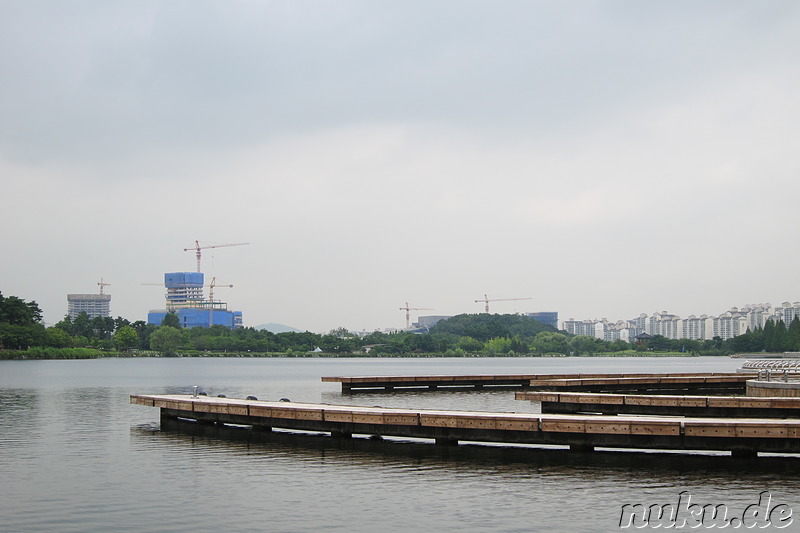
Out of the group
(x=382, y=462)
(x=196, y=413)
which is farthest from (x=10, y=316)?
(x=382, y=462)

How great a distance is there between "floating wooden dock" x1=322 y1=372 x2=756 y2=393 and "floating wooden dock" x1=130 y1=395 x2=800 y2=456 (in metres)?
26.6

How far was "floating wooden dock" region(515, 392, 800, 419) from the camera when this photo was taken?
3578 cm

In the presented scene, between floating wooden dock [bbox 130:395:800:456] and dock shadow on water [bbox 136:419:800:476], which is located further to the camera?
floating wooden dock [bbox 130:395:800:456]

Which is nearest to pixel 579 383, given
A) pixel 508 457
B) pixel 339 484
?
pixel 508 457

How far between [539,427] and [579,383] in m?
30.4

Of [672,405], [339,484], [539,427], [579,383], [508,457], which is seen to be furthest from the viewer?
[579,383]

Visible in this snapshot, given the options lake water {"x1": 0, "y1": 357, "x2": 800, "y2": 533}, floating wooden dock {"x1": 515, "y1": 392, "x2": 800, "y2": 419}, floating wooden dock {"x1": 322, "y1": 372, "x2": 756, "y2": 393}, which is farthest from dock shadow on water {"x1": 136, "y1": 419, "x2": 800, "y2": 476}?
floating wooden dock {"x1": 322, "y1": 372, "x2": 756, "y2": 393}

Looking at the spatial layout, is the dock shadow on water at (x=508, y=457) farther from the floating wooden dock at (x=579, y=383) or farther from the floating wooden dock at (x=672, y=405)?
the floating wooden dock at (x=579, y=383)

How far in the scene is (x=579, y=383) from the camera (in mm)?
56562

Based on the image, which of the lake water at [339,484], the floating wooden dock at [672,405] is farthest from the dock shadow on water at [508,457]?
the floating wooden dock at [672,405]

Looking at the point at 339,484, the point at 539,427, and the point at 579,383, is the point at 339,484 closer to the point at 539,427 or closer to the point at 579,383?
the point at 539,427

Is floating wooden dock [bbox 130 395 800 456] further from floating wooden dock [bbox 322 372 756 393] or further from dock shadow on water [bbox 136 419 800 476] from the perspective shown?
floating wooden dock [bbox 322 372 756 393]

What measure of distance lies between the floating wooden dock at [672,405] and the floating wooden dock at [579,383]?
13906 millimetres

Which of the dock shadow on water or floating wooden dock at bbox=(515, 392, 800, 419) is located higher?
floating wooden dock at bbox=(515, 392, 800, 419)
